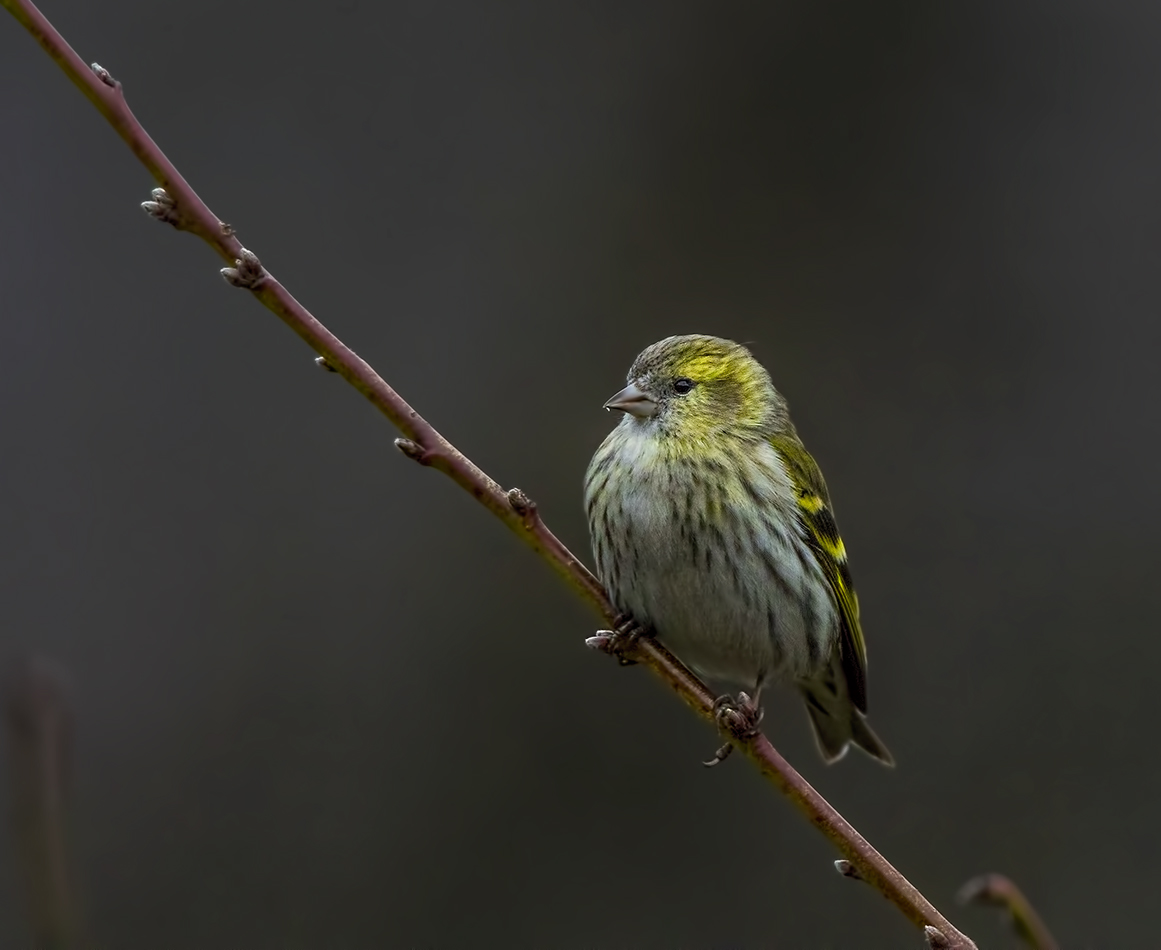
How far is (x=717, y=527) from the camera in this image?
432 centimetres

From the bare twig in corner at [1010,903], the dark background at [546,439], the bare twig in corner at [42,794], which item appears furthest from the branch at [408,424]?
the dark background at [546,439]

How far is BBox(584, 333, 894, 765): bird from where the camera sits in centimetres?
429

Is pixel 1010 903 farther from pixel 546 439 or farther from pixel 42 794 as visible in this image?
pixel 546 439

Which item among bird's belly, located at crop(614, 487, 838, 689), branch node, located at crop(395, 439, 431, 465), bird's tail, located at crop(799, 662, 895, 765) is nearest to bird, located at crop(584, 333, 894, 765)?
bird's belly, located at crop(614, 487, 838, 689)

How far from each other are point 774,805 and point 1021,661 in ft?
5.04

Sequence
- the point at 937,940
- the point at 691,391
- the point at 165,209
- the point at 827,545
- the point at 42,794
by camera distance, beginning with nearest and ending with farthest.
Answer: the point at 42,794 → the point at 165,209 → the point at 937,940 → the point at 691,391 → the point at 827,545

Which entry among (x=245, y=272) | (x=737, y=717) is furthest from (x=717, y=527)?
(x=245, y=272)

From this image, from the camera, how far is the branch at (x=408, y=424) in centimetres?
224

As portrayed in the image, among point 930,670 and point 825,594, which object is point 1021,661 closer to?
point 930,670

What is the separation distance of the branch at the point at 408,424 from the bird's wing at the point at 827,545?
4.54 ft

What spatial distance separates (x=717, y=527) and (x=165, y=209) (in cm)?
234

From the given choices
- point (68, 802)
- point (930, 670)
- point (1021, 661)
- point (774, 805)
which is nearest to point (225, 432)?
point (774, 805)

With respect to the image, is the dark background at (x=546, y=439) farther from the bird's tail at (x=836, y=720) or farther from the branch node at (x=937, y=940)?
the branch node at (x=937, y=940)

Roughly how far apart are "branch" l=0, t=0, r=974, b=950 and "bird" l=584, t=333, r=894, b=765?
0.85 metres
